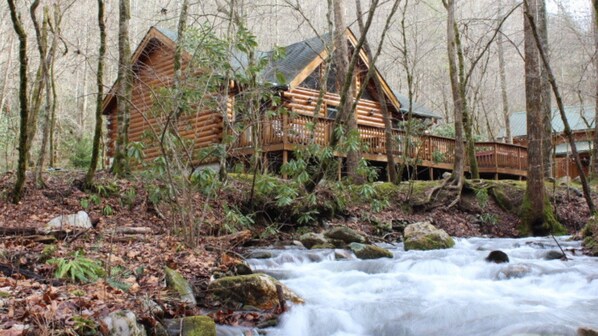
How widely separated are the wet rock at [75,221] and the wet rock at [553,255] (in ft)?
23.0

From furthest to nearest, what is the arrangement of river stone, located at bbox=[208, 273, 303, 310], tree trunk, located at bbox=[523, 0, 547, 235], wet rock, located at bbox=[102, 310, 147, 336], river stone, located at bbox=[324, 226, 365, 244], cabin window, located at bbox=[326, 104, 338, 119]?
cabin window, located at bbox=[326, 104, 338, 119]
tree trunk, located at bbox=[523, 0, 547, 235]
river stone, located at bbox=[324, 226, 365, 244]
river stone, located at bbox=[208, 273, 303, 310]
wet rock, located at bbox=[102, 310, 147, 336]

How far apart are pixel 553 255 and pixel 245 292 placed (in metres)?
5.06

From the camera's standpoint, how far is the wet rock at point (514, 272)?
648 cm

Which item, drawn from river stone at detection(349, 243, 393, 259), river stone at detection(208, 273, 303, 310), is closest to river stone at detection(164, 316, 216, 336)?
river stone at detection(208, 273, 303, 310)

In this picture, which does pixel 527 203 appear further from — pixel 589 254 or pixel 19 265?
pixel 19 265

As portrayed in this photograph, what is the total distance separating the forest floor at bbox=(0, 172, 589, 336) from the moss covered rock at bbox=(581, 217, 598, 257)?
257 cm

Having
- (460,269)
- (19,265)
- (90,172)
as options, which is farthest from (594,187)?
(19,265)

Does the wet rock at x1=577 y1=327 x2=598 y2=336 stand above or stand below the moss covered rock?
below

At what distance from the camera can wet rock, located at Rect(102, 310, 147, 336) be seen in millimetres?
3445

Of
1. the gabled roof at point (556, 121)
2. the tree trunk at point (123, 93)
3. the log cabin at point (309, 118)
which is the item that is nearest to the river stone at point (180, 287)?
the tree trunk at point (123, 93)

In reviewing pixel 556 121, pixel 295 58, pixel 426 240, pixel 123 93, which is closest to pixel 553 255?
pixel 426 240

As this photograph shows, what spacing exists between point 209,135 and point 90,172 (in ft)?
25.3

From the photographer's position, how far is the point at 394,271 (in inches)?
283

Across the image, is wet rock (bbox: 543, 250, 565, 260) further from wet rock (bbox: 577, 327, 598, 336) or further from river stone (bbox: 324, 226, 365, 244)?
wet rock (bbox: 577, 327, 598, 336)
